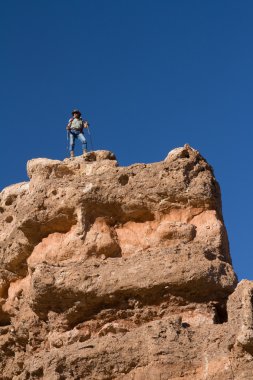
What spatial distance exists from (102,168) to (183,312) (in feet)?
14.3

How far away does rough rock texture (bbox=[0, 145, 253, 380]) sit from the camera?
13859 mm

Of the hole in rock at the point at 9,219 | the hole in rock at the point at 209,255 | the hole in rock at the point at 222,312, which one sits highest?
the hole in rock at the point at 9,219

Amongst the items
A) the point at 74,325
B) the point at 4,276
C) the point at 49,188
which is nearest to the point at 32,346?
the point at 74,325

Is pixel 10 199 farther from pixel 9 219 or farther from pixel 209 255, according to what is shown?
pixel 209 255

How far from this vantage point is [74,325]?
15.8 metres

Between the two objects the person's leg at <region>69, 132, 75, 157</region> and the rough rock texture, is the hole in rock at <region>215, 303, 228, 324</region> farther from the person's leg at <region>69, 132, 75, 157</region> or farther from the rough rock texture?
the person's leg at <region>69, 132, 75, 157</region>

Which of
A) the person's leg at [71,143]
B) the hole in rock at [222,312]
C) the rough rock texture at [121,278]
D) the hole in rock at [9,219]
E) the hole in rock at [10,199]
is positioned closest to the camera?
the rough rock texture at [121,278]

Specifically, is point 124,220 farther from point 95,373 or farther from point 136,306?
point 95,373

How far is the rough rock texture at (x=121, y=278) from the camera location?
45.5 ft

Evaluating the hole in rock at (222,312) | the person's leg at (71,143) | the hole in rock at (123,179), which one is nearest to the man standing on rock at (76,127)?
the person's leg at (71,143)

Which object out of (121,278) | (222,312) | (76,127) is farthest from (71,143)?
(222,312)

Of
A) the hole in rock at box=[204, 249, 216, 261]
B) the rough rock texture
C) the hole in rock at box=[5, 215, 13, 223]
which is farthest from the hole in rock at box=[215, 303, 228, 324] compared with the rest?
the hole in rock at box=[5, 215, 13, 223]

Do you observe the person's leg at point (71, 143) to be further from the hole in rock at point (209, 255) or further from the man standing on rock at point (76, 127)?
the hole in rock at point (209, 255)

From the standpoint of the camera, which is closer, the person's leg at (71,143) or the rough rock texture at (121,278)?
the rough rock texture at (121,278)
